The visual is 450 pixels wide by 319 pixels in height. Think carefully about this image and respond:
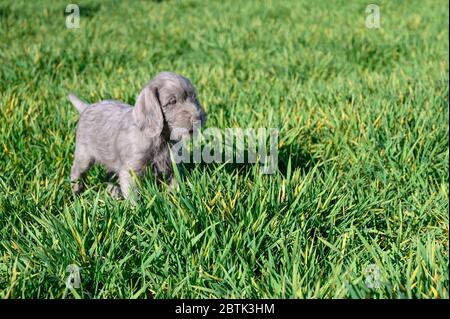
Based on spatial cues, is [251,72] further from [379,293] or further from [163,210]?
[379,293]

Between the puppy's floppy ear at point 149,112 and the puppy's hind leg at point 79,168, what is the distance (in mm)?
570

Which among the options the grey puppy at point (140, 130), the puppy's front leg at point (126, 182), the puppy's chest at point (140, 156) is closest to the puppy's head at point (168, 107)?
the grey puppy at point (140, 130)

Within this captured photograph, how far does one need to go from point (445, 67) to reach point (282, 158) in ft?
11.0

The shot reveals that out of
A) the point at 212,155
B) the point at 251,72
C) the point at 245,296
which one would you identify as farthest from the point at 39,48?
the point at 245,296

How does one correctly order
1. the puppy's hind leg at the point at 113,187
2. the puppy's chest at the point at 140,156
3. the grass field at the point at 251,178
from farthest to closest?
the puppy's hind leg at the point at 113,187 < the puppy's chest at the point at 140,156 < the grass field at the point at 251,178

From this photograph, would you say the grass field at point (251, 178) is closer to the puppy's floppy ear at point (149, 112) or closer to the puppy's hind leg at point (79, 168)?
the puppy's hind leg at point (79, 168)

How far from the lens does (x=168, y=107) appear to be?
113 inches

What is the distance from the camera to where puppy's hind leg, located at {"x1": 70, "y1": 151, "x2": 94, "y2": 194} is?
128 inches

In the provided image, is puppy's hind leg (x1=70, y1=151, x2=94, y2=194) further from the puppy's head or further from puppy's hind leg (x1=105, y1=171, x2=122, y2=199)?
the puppy's head

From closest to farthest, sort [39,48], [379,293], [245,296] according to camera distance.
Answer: [379,293] < [245,296] < [39,48]

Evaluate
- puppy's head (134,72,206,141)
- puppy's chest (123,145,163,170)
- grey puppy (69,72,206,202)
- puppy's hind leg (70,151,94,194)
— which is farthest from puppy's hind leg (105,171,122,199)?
puppy's head (134,72,206,141)

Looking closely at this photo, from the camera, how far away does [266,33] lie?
7.85 meters

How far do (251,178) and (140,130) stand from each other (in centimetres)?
75

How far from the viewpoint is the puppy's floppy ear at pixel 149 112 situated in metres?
2.81
